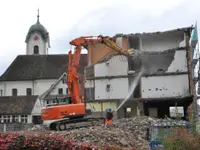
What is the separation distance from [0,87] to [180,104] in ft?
126

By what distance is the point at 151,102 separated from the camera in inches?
1704

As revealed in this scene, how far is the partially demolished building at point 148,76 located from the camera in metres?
41.3

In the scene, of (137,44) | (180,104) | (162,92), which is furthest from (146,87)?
(137,44)

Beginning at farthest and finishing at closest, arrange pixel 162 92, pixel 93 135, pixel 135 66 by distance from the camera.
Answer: pixel 135 66, pixel 162 92, pixel 93 135

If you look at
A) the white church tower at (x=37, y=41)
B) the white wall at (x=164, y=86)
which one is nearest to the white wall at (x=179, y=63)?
the white wall at (x=164, y=86)

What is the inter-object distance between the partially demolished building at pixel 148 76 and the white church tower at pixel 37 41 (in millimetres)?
38353

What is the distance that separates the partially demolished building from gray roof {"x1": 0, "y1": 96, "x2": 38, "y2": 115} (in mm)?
15384

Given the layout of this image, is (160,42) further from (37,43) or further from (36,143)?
(37,43)

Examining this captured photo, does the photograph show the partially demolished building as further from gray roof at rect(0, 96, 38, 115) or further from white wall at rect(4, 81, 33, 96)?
white wall at rect(4, 81, 33, 96)

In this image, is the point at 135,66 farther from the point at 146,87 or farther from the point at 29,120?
the point at 29,120

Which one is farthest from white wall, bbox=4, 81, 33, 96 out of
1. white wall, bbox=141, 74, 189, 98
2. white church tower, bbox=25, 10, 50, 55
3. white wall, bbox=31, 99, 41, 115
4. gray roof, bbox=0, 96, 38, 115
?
white wall, bbox=141, 74, 189, 98

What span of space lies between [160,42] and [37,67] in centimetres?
3046

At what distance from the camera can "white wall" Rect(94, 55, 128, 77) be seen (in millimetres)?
43844

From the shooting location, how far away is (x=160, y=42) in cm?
4653
